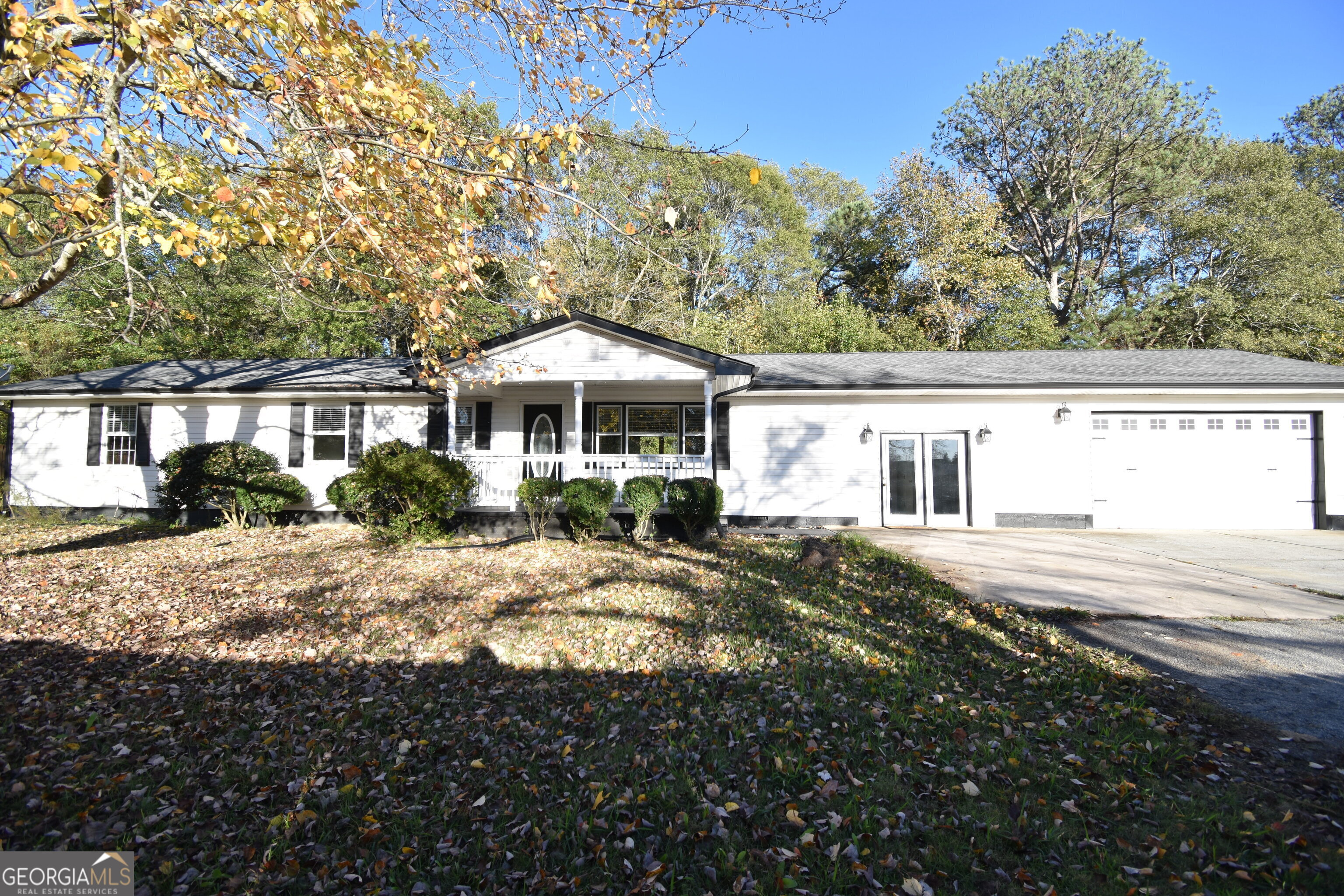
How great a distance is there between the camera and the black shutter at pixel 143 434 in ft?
42.6

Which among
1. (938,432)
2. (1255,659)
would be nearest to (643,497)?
(938,432)

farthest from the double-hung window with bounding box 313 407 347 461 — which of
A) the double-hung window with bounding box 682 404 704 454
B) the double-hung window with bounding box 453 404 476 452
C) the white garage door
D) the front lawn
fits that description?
the white garage door

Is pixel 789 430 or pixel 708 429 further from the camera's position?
pixel 789 430

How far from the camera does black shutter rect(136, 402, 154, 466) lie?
42.6 ft

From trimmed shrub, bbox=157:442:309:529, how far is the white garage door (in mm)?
16345

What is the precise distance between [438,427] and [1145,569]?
12.2 meters

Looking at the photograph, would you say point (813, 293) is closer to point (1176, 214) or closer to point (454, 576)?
point (1176, 214)

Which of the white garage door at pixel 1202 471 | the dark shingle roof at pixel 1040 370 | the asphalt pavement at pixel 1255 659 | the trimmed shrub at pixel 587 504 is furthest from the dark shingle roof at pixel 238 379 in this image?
the white garage door at pixel 1202 471

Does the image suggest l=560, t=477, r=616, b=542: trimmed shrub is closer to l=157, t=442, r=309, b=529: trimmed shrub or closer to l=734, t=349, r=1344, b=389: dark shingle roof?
l=734, t=349, r=1344, b=389: dark shingle roof

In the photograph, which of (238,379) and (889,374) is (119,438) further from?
(889,374)

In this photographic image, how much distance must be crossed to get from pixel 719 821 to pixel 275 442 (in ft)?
43.8

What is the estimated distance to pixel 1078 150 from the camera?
2370 cm

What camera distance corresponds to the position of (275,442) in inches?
501

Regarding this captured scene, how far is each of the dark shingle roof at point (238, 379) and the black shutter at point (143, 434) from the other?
1.60ft
